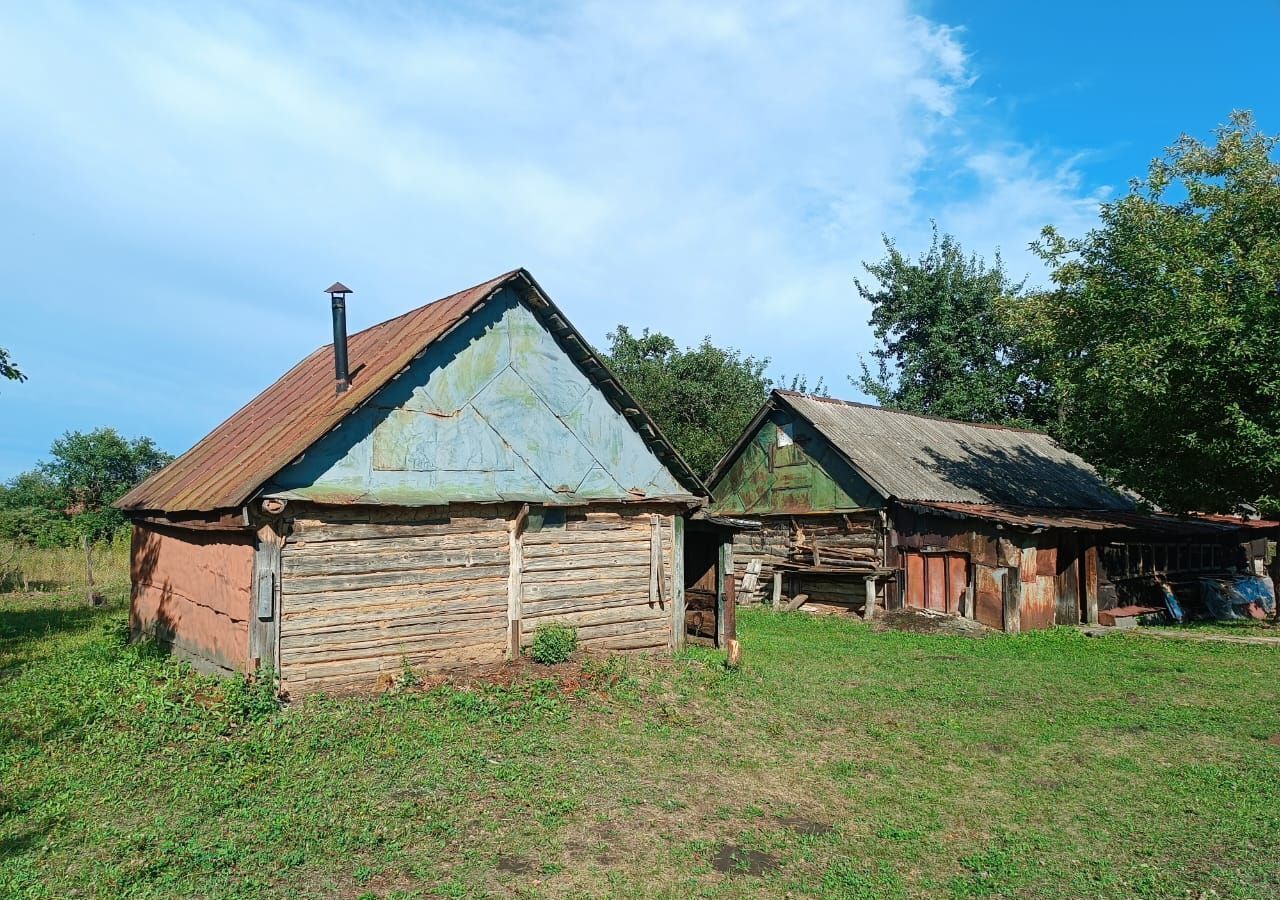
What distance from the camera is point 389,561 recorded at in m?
11.9

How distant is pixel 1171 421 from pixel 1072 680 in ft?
27.4

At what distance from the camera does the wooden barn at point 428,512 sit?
37.0ft

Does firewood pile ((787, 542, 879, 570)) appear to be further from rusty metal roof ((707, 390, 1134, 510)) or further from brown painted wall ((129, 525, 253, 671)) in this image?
brown painted wall ((129, 525, 253, 671))

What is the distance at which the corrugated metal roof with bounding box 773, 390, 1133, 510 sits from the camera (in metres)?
23.7

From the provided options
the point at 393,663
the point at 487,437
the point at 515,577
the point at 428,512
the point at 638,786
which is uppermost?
the point at 487,437

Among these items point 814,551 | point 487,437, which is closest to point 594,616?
point 487,437

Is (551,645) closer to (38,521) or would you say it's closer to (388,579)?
(388,579)

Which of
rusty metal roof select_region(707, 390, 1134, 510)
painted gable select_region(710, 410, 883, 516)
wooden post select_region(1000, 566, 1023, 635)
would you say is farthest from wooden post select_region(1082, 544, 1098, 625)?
painted gable select_region(710, 410, 883, 516)

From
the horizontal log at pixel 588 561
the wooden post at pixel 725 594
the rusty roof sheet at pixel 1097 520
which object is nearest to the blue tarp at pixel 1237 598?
the rusty roof sheet at pixel 1097 520

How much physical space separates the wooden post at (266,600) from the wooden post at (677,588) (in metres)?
6.56

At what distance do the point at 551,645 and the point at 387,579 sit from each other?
2629 mm

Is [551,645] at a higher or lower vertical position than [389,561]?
lower

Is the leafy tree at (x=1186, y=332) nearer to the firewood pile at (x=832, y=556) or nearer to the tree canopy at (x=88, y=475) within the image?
the firewood pile at (x=832, y=556)

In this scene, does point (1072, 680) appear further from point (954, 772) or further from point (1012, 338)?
point (1012, 338)
